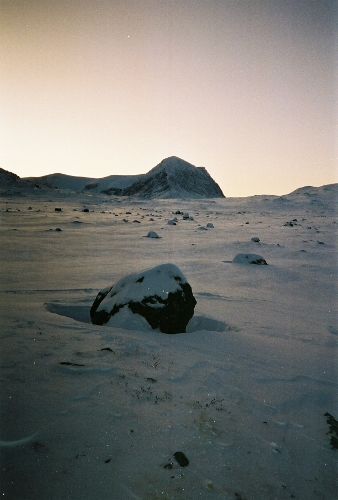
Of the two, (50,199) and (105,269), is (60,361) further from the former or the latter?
(50,199)

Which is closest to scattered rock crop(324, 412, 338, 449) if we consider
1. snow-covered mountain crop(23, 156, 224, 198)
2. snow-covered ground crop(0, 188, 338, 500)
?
snow-covered ground crop(0, 188, 338, 500)

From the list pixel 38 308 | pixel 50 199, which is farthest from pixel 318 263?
pixel 50 199

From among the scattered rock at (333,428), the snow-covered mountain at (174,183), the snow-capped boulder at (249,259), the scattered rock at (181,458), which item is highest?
the snow-covered mountain at (174,183)

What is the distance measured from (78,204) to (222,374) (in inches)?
946

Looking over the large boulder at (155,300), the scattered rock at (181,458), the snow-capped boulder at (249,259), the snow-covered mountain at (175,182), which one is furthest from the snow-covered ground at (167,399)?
the snow-covered mountain at (175,182)

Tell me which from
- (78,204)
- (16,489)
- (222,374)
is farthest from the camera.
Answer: (78,204)

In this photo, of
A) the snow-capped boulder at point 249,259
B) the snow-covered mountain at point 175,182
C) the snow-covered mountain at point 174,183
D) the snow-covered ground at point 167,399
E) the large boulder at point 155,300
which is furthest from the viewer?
the snow-covered mountain at point 175,182

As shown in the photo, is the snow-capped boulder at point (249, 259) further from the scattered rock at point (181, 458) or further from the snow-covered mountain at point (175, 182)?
the snow-covered mountain at point (175, 182)

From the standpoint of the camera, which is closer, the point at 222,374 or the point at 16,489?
the point at 16,489

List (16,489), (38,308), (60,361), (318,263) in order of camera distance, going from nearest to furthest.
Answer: (16,489) < (60,361) < (38,308) < (318,263)

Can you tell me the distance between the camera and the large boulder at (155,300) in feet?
14.1

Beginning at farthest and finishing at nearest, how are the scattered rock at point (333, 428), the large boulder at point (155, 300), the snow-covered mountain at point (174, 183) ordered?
the snow-covered mountain at point (174, 183), the large boulder at point (155, 300), the scattered rock at point (333, 428)

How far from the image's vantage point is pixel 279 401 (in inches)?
119

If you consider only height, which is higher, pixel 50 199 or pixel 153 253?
pixel 50 199
